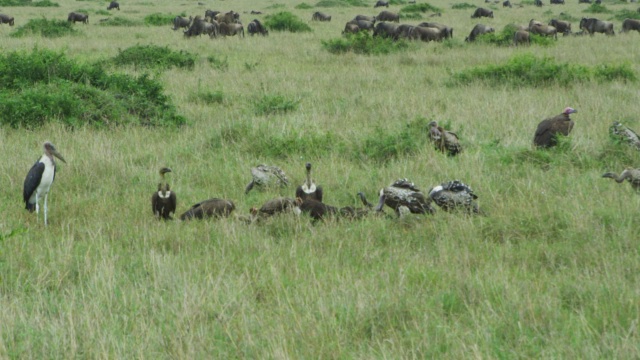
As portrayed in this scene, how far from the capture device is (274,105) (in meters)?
11.1

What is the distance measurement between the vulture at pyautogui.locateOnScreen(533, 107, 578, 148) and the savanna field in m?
0.21

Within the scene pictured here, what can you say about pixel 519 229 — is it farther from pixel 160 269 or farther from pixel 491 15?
pixel 491 15

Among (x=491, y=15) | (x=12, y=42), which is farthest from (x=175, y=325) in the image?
(x=491, y=15)

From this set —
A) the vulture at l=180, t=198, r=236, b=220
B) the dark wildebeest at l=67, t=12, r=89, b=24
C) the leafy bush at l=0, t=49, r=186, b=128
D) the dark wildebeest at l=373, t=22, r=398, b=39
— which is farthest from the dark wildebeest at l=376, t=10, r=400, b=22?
the vulture at l=180, t=198, r=236, b=220

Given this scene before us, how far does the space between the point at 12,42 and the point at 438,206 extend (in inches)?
716

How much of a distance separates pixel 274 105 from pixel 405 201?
205 inches

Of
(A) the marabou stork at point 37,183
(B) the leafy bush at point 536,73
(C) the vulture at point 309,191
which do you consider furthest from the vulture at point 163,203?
(B) the leafy bush at point 536,73

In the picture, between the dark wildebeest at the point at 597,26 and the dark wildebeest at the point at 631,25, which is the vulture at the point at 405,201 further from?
the dark wildebeest at the point at 631,25

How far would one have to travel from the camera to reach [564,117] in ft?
28.3

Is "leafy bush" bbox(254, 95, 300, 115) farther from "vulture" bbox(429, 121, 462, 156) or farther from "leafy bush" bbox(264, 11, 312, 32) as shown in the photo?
"leafy bush" bbox(264, 11, 312, 32)

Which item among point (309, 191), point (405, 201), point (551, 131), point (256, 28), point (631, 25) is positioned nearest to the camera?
point (405, 201)

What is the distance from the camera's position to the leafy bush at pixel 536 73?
44.2 ft

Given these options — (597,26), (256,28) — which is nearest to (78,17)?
(256,28)

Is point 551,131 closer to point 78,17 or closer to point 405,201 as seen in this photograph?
point 405,201
